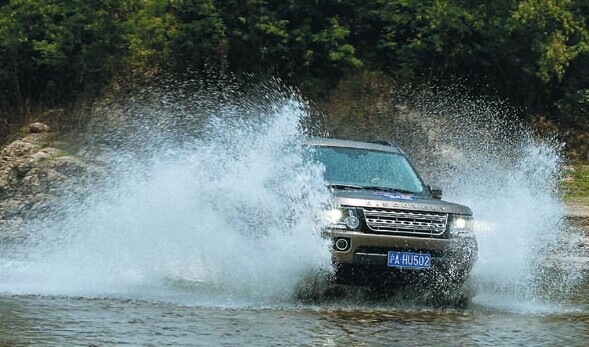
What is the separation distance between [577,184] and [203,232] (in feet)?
57.4

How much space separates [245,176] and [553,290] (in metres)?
3.98

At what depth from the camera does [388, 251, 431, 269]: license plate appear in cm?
1010

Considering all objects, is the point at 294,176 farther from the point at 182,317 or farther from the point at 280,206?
the point at 182,317

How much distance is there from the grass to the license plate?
1476 centimetres

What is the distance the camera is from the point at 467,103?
103 feet

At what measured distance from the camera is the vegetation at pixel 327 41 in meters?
29.3

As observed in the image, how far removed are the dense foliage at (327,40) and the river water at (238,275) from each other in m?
13.3

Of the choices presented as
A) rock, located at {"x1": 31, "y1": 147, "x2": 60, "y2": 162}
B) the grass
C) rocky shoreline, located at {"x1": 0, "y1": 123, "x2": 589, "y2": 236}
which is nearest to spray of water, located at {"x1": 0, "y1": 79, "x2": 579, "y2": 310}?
the grass

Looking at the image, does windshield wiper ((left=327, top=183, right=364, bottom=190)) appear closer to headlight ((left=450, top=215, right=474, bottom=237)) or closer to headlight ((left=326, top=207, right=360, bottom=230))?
headlight ((left=326, top=207, right=360, bottom=230))

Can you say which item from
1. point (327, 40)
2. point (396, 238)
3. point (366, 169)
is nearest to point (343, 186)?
point (366, 169)

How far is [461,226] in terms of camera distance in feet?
34.7

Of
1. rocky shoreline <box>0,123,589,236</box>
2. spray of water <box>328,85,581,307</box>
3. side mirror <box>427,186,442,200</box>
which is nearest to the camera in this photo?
side mirror <box>427,186,442,200</box>

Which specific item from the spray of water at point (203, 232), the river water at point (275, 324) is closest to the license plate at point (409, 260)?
the river water at point (275, 324)

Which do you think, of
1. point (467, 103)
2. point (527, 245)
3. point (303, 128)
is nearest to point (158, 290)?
point (527, 245)
